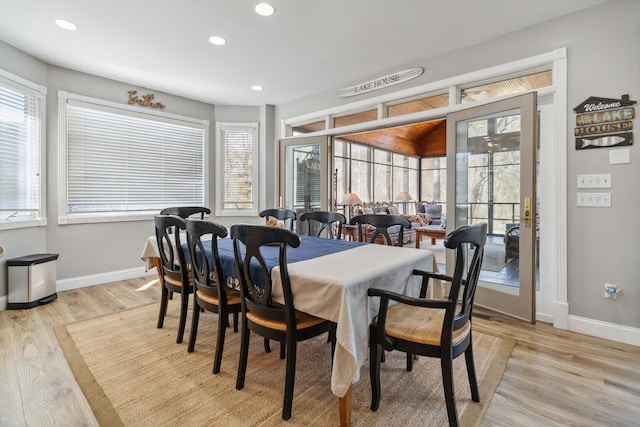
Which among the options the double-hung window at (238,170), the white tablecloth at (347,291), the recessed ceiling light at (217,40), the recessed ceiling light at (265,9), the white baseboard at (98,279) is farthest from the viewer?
the double-hung window at (238,170)

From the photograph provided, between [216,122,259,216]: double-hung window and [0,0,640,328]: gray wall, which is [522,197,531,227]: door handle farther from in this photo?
[216,122,259,216]: double-hung window

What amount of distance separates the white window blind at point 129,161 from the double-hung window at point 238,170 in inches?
13.1

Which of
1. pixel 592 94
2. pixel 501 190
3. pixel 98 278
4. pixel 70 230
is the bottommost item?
pixel 98 278

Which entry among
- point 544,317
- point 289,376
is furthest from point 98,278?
point 544,317

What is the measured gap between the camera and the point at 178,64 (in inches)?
146

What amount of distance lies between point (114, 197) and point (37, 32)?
6.53ft

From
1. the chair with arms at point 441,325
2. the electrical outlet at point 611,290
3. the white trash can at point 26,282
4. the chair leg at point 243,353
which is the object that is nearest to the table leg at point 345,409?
the chair with arms at point 441,325

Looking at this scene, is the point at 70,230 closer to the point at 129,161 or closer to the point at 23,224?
the point at 23,224

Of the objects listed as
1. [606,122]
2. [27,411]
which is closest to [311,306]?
[27,411]

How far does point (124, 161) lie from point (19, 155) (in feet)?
3.64

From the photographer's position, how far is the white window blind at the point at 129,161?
157 inches

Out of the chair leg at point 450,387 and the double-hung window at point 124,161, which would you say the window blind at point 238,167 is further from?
the chair leg at point 450,387

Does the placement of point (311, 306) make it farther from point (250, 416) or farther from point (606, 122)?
point (606, 122)

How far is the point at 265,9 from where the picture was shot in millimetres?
2625
